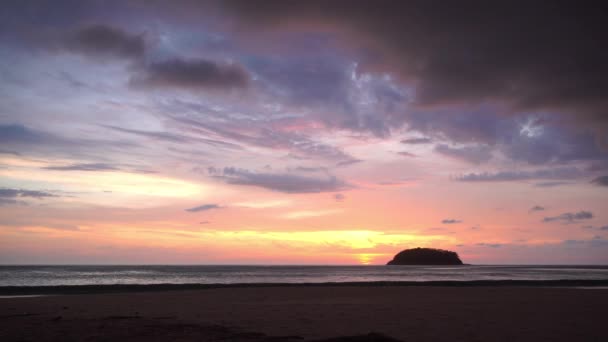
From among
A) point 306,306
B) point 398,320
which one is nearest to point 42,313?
point 306,306

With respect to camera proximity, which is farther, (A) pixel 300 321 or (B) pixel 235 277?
(B) pixel 235 277

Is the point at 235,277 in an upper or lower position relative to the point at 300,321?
lower

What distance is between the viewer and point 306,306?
2064 cm

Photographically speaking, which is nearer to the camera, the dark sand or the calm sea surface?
the dark sand

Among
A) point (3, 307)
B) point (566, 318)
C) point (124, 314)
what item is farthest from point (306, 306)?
point (3, 307)

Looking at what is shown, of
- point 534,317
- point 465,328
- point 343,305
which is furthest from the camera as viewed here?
point 343,305

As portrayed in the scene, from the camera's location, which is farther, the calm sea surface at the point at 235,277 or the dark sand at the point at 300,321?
the calm sea surface at the point at 235,277

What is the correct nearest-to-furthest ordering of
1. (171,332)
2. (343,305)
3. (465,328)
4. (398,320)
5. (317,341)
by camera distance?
(317,341) → (171,332) → (465,328) → (398,320) → (343,305)

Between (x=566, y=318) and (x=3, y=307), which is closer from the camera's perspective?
(x=566, y=318)

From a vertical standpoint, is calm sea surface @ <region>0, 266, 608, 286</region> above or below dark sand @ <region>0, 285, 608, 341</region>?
below

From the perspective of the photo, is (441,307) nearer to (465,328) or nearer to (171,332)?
(465,328)

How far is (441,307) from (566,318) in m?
5.33

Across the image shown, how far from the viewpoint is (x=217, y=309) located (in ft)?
63.8

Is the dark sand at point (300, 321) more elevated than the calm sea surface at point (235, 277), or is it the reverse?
the dark sand at point (300, 321)
